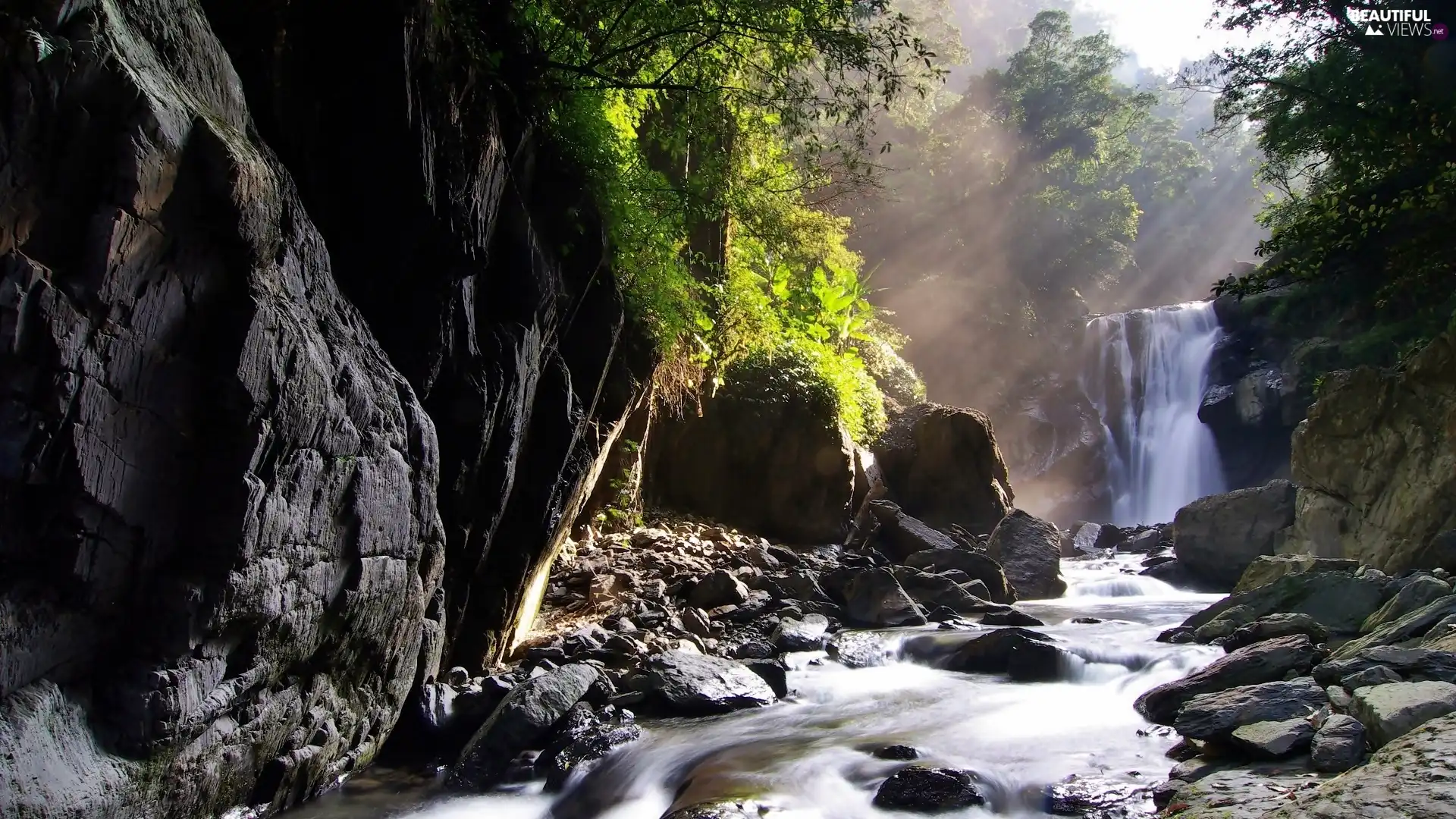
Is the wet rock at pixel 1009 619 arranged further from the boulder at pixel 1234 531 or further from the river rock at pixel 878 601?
the boulder at pixel 1234 531

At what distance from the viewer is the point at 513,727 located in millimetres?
6109

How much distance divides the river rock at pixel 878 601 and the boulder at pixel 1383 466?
18.2ft

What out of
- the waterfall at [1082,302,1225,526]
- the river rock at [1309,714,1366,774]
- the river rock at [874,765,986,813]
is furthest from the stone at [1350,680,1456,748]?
the waterfall at [1082,302,1225,526]

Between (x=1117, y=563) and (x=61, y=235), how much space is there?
62.0ft

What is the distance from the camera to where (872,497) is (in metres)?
18.0

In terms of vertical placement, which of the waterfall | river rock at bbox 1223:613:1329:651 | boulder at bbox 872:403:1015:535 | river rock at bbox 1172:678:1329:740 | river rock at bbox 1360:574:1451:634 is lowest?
river rock at bbox 1172:678:1329:740

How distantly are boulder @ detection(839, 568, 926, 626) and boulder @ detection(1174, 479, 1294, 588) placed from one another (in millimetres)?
6942

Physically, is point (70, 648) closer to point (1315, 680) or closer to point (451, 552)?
point (451, 552)

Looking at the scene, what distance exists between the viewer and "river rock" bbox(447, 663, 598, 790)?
19.2 ft

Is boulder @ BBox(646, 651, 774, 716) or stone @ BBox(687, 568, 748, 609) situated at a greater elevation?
stone @ BBox(687, 568, 748, 609)

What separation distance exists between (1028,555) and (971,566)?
1971mm

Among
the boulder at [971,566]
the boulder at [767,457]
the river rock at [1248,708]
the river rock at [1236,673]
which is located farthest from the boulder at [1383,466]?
the boulder at [767,457]

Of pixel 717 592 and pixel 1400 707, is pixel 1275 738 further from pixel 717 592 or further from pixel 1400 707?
pixel 717 592

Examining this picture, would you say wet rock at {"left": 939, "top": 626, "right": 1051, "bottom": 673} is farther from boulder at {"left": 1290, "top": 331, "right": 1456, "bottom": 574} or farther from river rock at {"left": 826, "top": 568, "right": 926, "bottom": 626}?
boulder at {"left": 1290, "top": 331, "right": 1456, "bottom": 574}
